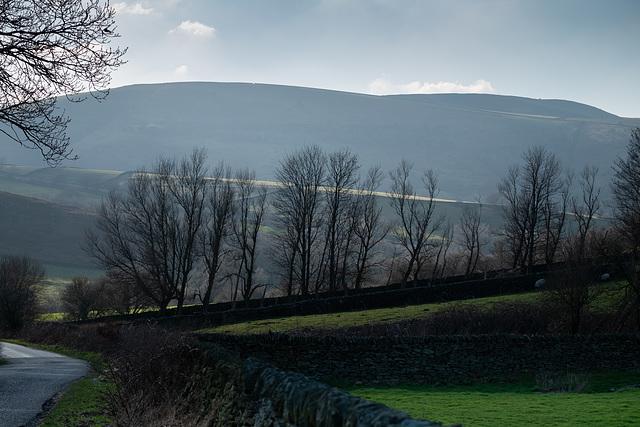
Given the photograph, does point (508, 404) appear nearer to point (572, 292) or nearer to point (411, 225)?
point (572, 292)

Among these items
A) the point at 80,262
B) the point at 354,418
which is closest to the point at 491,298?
the point at 354,418

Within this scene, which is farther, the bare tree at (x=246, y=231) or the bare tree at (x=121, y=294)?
the bare tree at (x=246, y=231)

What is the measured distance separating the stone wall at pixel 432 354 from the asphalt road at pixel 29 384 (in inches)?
→ 204

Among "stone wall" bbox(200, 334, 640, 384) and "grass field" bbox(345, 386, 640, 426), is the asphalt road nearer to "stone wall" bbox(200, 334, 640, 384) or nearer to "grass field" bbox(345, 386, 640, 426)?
"stone wall" bbox(200, 334, 640, 384)

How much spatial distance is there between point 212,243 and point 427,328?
117ft

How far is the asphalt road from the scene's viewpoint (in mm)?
13078

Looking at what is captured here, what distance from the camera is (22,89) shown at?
12.6 m

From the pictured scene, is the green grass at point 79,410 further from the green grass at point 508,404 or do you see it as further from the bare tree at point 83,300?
the bare tree at point 83,300

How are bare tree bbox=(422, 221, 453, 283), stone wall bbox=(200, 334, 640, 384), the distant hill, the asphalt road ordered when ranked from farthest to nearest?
the distant hill
bare tree bbox=(422, 221, 453, 283)
stone wall bbox=(200, 334, 640, 384)
the asphalt road

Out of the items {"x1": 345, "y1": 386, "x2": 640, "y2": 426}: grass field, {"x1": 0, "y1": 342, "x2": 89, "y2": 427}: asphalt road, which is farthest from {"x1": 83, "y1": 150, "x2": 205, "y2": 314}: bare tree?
{"x1": 345, "y1": 386, "x2": 640, "y2": 426}: grass field

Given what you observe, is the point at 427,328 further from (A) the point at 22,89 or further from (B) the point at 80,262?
(B) the point at 80,262

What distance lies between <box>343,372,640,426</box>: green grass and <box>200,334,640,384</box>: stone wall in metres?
1.14

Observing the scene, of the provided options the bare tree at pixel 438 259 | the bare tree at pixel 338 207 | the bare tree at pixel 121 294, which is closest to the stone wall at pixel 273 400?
the bare tree at pixel 438 259

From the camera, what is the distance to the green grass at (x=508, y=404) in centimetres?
1184
